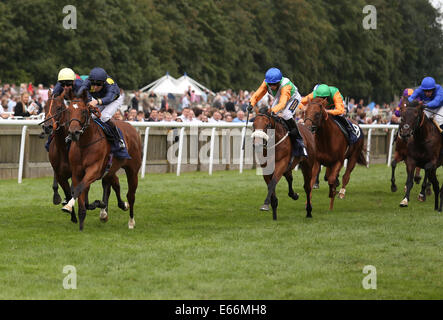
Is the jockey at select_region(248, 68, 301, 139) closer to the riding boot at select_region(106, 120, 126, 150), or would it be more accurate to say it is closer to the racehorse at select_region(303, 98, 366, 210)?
the racehorse at select_region(303, 98, 366, 210)

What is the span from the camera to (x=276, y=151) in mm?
10797

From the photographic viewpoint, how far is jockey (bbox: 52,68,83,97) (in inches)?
387

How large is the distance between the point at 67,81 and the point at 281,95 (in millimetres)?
2515

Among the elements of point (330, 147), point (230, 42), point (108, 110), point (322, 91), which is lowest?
point (330, 147)

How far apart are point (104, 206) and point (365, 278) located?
3.87m

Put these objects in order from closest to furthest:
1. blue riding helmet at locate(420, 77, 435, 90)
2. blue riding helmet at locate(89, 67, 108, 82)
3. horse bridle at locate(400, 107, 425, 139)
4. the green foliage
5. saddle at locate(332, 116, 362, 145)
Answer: blue riding helmet at locate(89, 67, 108, 82)
horse bridle at locate(400, 107, 425, 139)
blue riding helmet at locate(420, 77, 435, 90)
saddle at locate(332, 116, 362, 145)
the green foliage

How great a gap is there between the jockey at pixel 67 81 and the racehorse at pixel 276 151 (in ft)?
6.58

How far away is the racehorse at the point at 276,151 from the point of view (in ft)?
33.9

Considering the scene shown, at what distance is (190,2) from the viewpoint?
4544 cm

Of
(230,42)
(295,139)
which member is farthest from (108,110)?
(230,42)

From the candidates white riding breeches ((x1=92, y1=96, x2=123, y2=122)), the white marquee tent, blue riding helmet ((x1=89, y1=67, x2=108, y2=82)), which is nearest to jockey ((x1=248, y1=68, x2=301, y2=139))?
white riding breeches ((x1=92, y1=96, x2=123, y2=122))

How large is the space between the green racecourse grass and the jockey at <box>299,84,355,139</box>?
1.19 metres

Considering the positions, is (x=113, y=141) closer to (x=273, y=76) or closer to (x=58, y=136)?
(x=58, y=136)

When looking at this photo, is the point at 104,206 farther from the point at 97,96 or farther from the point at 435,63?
the point at 435,63
